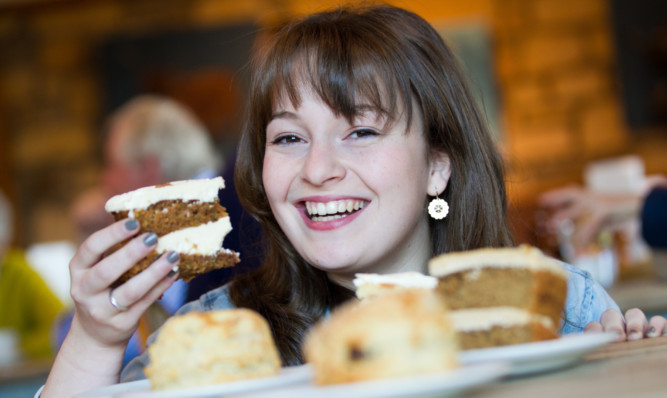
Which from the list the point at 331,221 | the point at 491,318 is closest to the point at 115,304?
the point at 331,221

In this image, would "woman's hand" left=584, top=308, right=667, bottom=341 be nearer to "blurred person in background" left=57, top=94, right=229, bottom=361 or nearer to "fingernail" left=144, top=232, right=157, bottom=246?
"fingernail" left=144, top=232, right=157, bottom=246

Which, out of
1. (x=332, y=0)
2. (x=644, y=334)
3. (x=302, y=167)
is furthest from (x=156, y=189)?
(x=332, y=0)

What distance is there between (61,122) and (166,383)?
792cm

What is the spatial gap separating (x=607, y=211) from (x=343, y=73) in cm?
232

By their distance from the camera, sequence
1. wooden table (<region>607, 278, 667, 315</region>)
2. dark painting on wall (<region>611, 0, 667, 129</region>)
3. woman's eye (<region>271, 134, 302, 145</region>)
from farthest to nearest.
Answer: dark painting on wall (<region>611, 0, 667, 129</region>)
wooden table (<region>607, 278, 667, 315</region>)
woman's eye (<region>271, 134, 302, 145</region>)

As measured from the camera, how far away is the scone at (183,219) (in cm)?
151

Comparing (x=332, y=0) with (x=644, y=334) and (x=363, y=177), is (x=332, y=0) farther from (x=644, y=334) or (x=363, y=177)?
(x=644, y=334)

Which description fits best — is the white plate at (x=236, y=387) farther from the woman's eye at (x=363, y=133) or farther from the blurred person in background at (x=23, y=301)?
the blurred person in background at (x=23, y=301)

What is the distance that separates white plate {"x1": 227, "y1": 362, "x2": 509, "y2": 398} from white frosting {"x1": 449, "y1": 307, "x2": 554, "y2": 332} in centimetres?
25

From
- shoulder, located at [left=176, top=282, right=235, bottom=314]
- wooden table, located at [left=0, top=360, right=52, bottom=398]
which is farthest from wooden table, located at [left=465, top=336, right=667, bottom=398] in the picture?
wooden table, located at [left=0, top=360, right=52, bottom=398]

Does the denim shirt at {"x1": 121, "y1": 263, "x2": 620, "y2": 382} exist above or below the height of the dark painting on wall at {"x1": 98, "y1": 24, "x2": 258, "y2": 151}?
below

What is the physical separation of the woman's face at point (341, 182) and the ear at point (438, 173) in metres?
0.12

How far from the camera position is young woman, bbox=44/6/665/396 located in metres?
1.59

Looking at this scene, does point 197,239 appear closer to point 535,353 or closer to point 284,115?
point 284,115
